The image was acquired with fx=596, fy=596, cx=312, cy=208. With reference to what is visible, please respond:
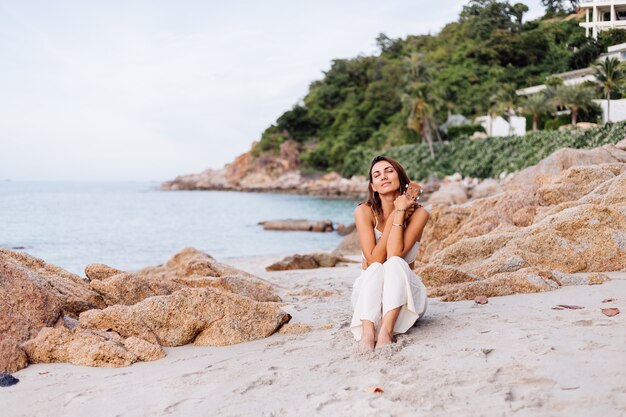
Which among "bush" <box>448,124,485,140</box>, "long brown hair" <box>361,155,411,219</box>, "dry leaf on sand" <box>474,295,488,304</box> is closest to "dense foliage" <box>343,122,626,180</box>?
"bush" <box>448,124,485,140</box>

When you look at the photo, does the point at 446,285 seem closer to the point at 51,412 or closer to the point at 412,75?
the point at 51,412

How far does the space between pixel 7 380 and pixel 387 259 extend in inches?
110

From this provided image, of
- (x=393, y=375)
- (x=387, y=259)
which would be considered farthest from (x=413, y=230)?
(x=393, y=375)

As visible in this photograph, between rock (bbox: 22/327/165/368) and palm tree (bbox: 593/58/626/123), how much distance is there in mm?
19378

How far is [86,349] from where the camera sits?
14.6 ft

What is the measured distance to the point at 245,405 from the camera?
3.33 metres

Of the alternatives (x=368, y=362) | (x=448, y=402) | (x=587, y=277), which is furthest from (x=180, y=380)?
(x=587, y=277)

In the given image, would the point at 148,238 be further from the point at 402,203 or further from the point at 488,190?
the point at 402,203

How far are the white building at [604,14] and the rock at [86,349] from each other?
46.1ft

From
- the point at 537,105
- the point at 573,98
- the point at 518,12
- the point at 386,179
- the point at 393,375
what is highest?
the point at 518,12

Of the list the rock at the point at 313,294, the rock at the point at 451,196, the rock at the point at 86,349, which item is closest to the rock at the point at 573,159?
the rock at the point at 313,294

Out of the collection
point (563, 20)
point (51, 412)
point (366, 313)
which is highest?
point (563, 20)

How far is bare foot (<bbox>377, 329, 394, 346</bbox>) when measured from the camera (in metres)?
3.99

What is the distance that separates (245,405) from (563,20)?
103ft
